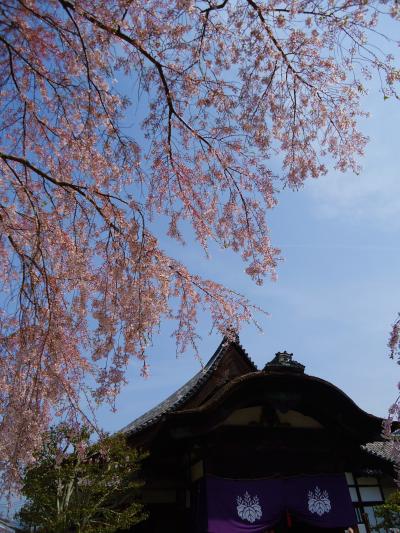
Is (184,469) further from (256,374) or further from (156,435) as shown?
(256,374)

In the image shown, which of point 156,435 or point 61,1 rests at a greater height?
point 61,1

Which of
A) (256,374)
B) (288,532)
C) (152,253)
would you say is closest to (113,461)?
(256,374)

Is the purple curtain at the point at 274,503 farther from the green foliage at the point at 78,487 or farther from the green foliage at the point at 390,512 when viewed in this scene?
the green foliage at the point at 78,487

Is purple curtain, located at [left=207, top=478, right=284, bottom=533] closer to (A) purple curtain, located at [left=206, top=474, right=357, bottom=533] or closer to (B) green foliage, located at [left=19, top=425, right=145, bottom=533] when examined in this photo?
(A) purple curtain, located at [left=206, top=474, right=357, bottom=533]

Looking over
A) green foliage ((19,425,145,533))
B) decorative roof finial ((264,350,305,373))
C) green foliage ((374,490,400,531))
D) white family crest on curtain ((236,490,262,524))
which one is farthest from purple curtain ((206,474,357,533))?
decorative roof finial ((264,350,305,373))

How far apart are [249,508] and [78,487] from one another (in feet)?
10.4

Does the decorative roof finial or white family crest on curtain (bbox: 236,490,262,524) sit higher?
the decorative roof finial

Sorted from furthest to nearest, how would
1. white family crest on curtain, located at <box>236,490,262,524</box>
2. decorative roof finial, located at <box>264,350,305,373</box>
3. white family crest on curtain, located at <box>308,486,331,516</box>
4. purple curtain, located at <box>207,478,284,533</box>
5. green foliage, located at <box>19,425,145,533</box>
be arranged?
decorative roof finial, located at <box>264,350,305,373</box>, white family crest on curtain, located at <box>308,486,331,516</box>, white family crest on curtain, located at <box>236,490,262,524</box>, purple curtain, located at <box>207,478,284,533</box>, green foliage, located at <box>19,425,145,533</box>

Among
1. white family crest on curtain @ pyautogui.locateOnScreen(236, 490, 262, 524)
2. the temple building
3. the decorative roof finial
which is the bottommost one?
white family crest on curtain @ pyautogui.locateOnScreen(236, 490, 262, 524)

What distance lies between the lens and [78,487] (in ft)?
26.2

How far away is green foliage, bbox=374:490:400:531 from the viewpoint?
9.23m

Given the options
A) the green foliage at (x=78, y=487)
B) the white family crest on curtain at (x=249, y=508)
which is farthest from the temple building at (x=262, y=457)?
the green foliage at (x=78, y=487)

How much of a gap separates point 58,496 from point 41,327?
4.18 meters

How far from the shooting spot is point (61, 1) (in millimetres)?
4336
